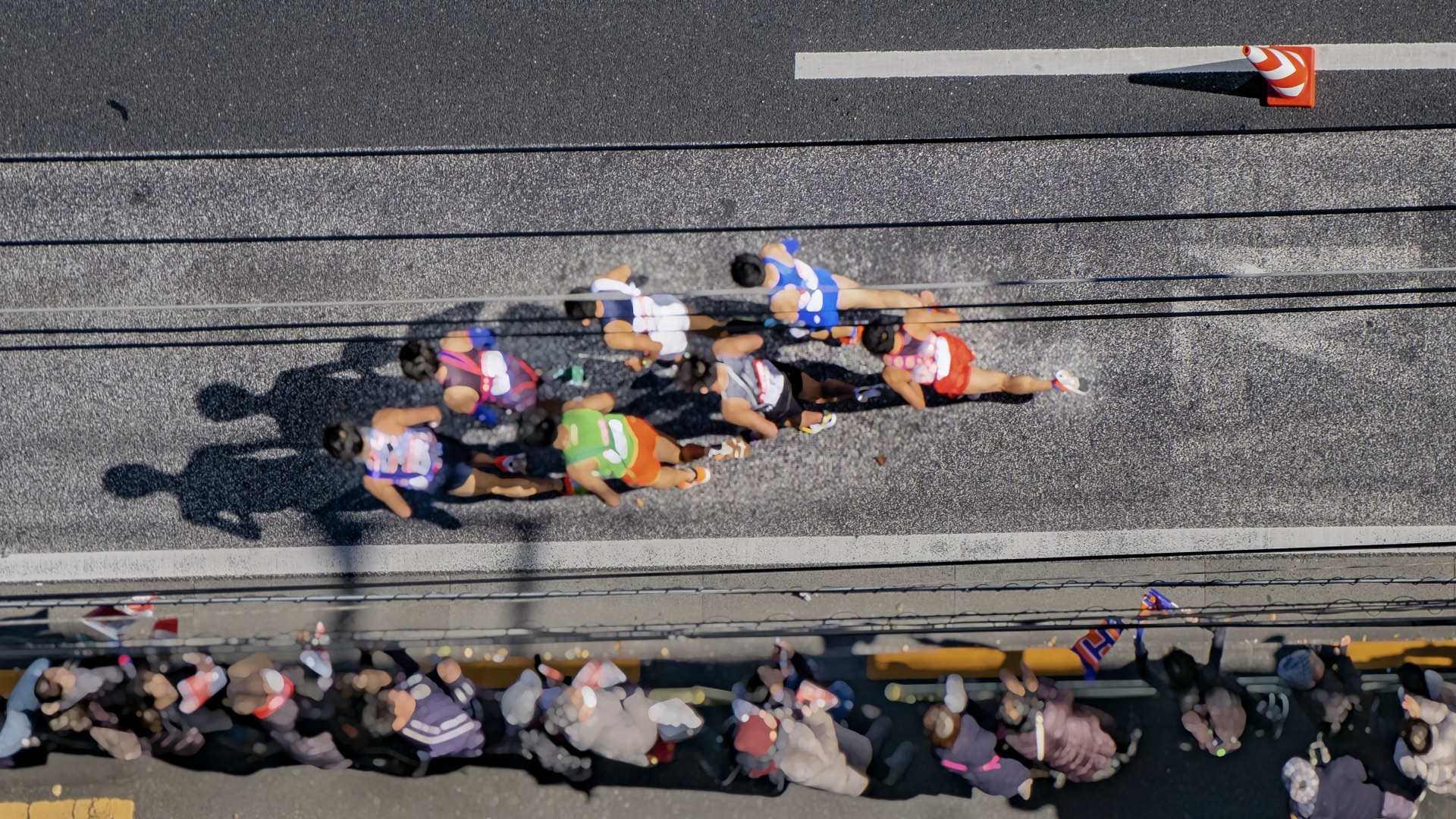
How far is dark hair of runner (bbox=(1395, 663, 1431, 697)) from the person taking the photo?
580 centimetres

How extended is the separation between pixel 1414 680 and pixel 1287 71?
13.9ft

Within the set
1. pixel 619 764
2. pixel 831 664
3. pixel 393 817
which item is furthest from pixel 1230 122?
pixel 393 817

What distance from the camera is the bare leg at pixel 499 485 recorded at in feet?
19.6

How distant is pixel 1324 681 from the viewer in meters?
5.78

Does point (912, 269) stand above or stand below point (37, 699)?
above

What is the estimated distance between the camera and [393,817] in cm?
615

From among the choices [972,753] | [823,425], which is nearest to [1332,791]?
[972,753]

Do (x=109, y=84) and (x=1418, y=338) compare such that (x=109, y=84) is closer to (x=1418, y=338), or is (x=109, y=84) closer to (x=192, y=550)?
(x=192, y=550)

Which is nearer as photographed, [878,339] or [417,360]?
[417,360]

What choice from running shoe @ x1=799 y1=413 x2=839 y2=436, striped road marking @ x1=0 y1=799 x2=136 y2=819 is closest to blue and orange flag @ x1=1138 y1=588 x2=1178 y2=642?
running shoe @ x1=799 y1=413 x2=839 y2=436

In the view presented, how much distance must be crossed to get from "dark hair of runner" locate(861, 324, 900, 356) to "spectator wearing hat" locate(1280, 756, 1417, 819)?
12.4ft

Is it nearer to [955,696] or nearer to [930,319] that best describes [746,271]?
[930,319]

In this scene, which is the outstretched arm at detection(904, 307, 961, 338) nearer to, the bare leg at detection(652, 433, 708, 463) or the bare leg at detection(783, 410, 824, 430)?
the bare leg at detection(783, 410, 824, 430)

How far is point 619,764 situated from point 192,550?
3.39 metres
